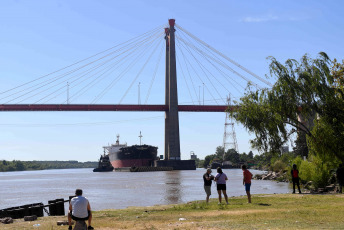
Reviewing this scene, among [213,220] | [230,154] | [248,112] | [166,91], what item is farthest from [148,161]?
[213,220]

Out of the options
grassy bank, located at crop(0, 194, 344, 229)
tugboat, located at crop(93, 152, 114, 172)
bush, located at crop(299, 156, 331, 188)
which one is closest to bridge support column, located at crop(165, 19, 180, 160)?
tugboat, located at crop(93, 152, 114, 172)

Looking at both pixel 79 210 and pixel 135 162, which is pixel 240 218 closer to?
pixel 79 210

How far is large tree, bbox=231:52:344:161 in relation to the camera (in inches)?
936

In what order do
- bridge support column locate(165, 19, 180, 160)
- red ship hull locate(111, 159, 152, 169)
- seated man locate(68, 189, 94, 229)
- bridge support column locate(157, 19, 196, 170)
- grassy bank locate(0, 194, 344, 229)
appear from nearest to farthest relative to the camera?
1. seated man locate(68, 189, 94, 229)
2. grassy bank locate(0, 194, 344, 229)
3. bridge support column locate(165, 19, 180, 160)
4. bridge support column locate(157, 19, 196, 170)
5. red ship hull locate(111, 159, 152, 169)

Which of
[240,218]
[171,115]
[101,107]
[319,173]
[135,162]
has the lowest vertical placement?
[240,218]

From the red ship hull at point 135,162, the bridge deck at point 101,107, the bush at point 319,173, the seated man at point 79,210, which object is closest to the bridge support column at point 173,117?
the bridge deck at point 101,107

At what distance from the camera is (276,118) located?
2445 centimetres

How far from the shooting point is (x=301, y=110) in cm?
2452

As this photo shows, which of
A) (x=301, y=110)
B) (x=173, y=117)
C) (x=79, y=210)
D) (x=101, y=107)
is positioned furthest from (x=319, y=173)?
(x=101, y=107)

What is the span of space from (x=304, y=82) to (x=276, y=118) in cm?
245

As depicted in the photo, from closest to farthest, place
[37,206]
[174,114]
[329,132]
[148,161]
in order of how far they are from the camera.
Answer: [37,206], [329,132], [174,114], [148,161]

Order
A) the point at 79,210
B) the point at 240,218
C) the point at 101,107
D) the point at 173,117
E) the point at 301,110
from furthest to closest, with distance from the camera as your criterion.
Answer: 1. the point at 173,117
2. the point at 101,107
3. the point at 301,110
4. the point at 240,218
5. the point at 79,210

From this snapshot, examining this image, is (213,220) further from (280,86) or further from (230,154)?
(230,154)

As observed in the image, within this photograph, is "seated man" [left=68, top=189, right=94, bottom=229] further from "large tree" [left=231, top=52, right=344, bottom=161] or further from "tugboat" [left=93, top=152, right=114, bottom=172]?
"tugboat" [left=93, top=152, right=114, bottom=172]
